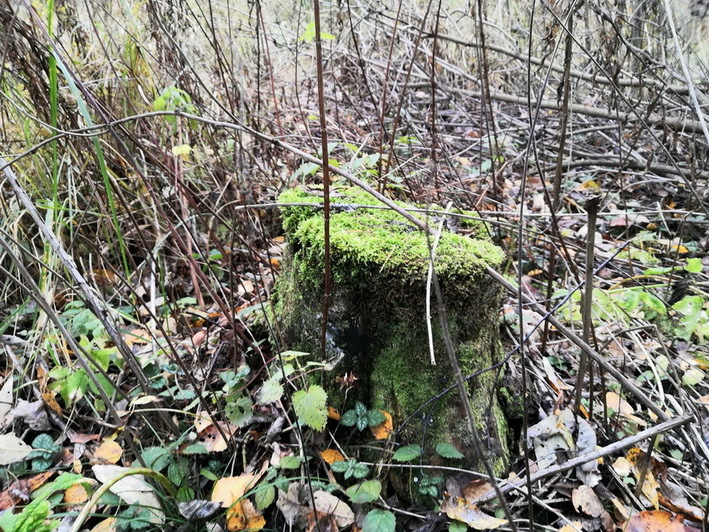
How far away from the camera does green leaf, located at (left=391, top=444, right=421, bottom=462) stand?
58.5 inches

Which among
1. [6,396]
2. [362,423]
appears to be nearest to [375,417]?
[362,423]

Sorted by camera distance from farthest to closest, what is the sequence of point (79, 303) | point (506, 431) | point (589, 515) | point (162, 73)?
point (162, 73)
point (79, 303)
point (506, 431)
point (589, 515)

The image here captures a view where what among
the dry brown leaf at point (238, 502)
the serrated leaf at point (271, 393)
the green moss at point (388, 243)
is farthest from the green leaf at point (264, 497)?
the green moss at point (388, 243)

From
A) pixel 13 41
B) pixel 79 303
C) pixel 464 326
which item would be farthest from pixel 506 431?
pixel 13 41

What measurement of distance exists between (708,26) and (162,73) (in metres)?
4.54

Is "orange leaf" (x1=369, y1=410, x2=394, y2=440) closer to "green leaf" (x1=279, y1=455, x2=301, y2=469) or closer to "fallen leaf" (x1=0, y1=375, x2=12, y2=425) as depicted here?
"green leaf" (x1=279, y1=455, x2=301, y2=469)

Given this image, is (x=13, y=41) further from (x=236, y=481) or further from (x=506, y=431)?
(x=506, y=431)

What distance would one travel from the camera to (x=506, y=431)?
178 cm

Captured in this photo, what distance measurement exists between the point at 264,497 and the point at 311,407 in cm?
40

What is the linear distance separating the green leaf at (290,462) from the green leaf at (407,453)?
13.1 inches

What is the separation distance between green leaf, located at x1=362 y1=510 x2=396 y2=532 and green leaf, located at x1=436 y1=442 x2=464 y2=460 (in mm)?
265

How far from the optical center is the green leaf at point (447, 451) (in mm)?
1496

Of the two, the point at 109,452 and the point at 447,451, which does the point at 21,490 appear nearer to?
the point at 109,452

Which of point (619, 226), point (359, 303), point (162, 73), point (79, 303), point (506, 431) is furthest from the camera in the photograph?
point (619, 226)
